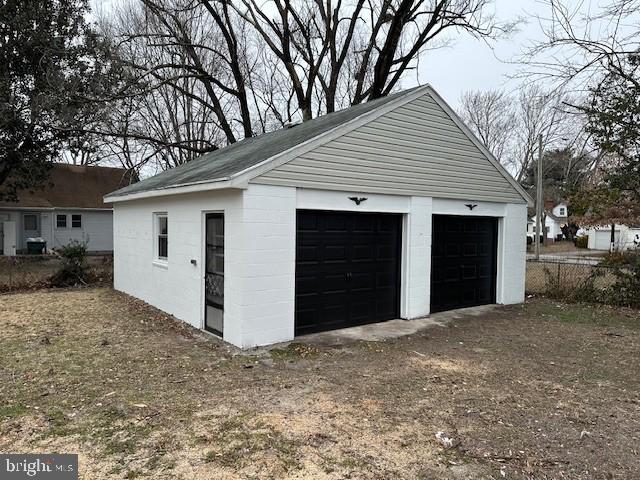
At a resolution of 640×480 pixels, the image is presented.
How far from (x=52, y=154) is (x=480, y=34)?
17.2m

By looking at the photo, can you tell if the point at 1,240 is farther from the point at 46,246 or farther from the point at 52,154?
the point at 52,154

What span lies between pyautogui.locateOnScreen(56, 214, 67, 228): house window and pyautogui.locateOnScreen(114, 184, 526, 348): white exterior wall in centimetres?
1592

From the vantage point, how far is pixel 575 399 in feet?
16.1

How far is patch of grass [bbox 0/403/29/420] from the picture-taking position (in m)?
4.22

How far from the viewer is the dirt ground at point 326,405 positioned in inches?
139

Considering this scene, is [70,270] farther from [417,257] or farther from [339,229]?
[417,257]

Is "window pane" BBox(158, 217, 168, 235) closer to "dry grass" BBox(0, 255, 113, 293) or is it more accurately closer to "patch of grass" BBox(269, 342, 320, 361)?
"patch of grass" BBox(269, 342, 320, 361)

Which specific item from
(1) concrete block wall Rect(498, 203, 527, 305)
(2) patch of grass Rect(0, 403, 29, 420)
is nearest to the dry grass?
(2) patch of grass Rect(0, 403, 29, 420)

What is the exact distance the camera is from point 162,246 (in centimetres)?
984

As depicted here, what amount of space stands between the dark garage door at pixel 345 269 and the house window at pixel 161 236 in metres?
3.83

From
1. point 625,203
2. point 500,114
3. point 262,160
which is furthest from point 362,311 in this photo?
point 500,114

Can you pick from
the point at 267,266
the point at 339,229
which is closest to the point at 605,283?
the point at 339,229

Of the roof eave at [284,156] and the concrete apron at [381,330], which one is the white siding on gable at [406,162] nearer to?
the roof eave at [284,156]

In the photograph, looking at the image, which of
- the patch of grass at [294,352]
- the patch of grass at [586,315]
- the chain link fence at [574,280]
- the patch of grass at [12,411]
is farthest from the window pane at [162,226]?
the chain link fence at [574,280]
